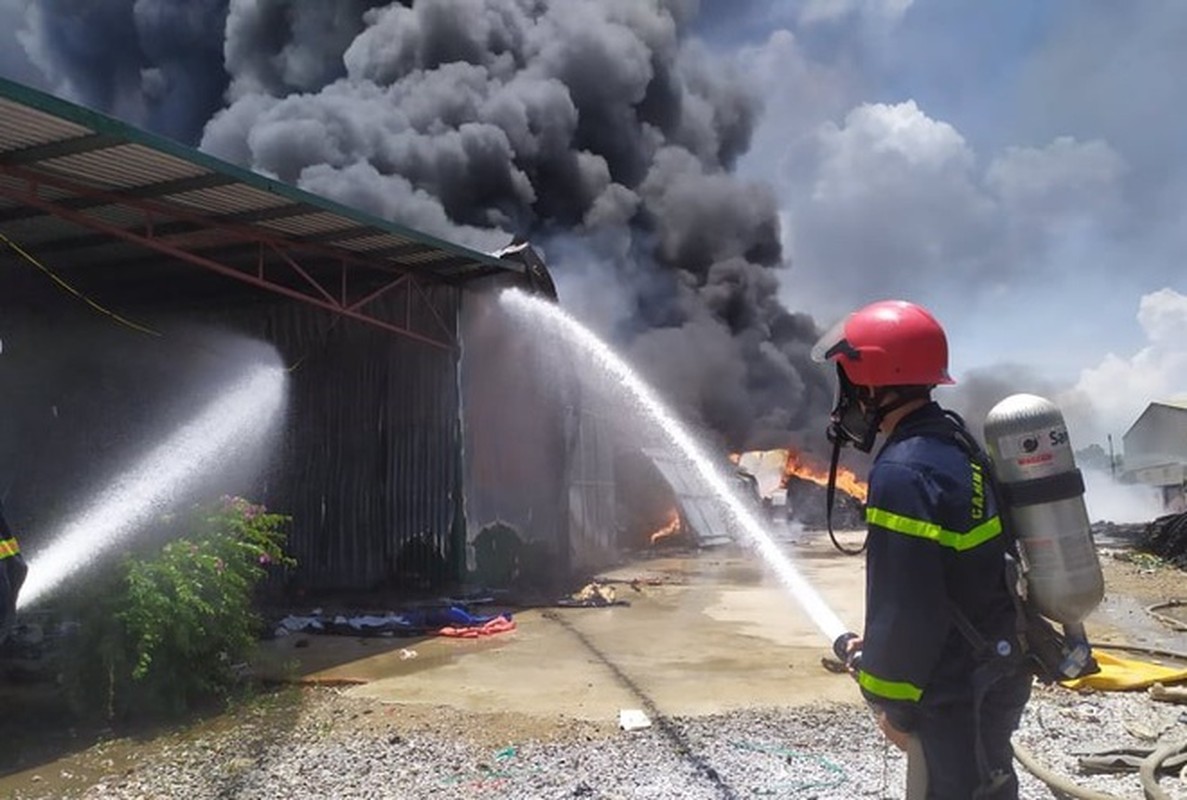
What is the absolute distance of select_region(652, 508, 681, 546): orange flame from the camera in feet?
71.2

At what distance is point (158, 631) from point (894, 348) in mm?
5052

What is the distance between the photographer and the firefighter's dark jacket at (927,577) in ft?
6.61

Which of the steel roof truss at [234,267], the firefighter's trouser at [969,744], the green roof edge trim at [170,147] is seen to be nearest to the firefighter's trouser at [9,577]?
the firefighter's trouser at [969,744]

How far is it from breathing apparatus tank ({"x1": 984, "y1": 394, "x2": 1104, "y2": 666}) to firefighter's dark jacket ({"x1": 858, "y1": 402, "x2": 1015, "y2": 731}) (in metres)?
0.11

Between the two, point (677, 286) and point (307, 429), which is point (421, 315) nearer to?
point (307, 429)

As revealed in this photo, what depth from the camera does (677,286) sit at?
95.6ft

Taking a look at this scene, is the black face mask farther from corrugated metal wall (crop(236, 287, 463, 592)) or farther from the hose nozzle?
corrugated metal wall (crop(236, 287, 463, 592))

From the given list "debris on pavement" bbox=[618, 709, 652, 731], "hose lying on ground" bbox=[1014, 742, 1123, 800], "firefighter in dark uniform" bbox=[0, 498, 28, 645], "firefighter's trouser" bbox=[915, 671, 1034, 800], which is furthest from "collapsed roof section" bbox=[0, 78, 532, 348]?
"hose lying on ground" bbox=[1014, 742, 1123, 800]

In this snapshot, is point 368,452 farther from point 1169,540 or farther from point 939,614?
point 1169,540

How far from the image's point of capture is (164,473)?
10.8m

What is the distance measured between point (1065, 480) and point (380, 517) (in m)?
10.9

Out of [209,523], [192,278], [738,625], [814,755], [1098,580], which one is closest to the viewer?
[1098,580]

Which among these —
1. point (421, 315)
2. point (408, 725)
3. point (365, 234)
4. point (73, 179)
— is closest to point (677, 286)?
point (421, 315)

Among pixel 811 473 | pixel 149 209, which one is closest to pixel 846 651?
Result: pixel 149 209
